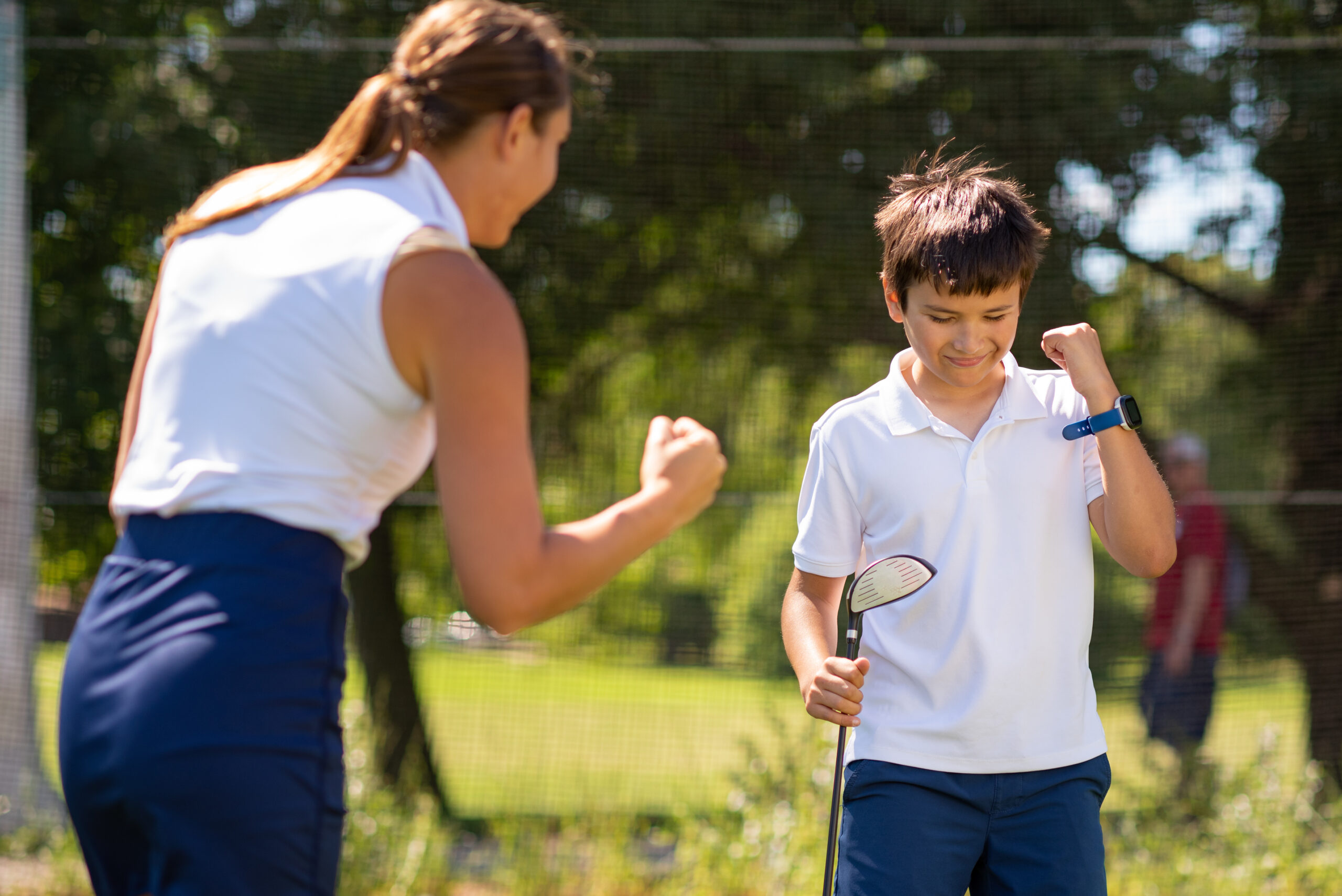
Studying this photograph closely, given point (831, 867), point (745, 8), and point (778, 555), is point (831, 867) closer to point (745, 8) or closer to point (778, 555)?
point (778, 555)

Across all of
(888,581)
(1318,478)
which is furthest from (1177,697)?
(888,581)

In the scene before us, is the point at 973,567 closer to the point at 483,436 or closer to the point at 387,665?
the point at 483,436

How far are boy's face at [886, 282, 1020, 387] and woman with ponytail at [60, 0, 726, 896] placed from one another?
0.79 meters

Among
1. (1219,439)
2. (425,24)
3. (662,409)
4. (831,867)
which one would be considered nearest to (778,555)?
A: (662,409)

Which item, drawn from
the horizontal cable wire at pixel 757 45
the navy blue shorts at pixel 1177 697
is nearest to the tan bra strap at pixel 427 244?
the horizontal cable wire at pixel 757 45

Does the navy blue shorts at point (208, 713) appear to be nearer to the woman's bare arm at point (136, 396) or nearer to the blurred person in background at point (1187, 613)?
the woman's bare arm at point (136, 396)

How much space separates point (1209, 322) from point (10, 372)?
4732 mm

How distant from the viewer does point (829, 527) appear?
1970 mm

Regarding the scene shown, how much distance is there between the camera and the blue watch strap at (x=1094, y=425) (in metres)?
1.79

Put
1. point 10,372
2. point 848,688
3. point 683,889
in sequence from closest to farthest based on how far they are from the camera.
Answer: point 848,688, point 683,889, point 10,372

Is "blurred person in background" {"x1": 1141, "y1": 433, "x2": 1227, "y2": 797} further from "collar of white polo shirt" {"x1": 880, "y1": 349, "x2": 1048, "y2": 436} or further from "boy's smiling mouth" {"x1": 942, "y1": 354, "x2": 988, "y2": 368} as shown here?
"boy's smiling mouth" {"x1": 942, "y1": 354, "x2": 988, "y2": 368}

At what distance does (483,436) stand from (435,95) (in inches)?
16.9

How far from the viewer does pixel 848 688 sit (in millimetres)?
1754

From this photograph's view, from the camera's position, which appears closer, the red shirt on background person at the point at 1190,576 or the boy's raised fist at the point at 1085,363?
the boy's raised fist at the point at 1085,363
